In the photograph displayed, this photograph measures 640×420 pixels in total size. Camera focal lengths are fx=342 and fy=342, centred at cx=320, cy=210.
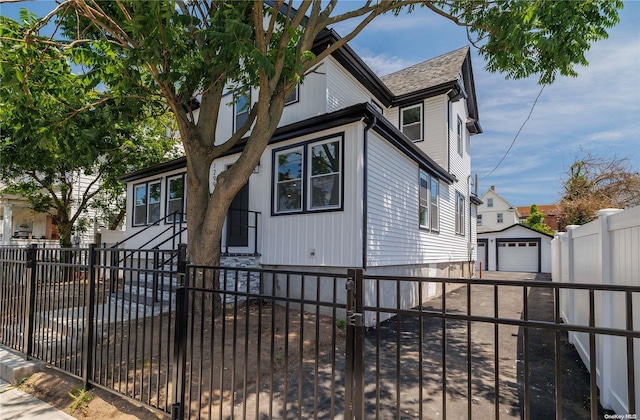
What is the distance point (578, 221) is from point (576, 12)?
50.6 ft

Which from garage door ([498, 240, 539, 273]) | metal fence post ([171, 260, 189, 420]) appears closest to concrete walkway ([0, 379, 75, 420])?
metal fence post ([171, 260, 189, 420])

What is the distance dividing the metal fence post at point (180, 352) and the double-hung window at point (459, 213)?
13.0m

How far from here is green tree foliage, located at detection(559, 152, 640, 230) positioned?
1628 cm

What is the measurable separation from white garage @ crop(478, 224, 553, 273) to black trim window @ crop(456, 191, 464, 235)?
11.8 metres

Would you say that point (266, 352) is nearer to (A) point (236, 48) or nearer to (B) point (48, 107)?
(A) point (236, 48)

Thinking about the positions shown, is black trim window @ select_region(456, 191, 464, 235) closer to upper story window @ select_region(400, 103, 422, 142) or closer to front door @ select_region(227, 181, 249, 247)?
upper story window @ select_region(400, 103, 422, 142)

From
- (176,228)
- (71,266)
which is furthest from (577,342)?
(176,228)

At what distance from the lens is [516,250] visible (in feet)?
79.6

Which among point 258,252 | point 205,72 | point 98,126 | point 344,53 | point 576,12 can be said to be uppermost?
point 344,53

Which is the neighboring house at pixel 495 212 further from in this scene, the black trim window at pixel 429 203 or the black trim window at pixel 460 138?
the black trim window at pixel 429 203

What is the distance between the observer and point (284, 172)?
28.4ft

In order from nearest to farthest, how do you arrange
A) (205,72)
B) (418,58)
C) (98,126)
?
(205,72) → (98,126) → (418,58)

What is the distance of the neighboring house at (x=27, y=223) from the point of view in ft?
51.9

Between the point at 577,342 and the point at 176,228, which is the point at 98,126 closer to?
the point at 176,228
